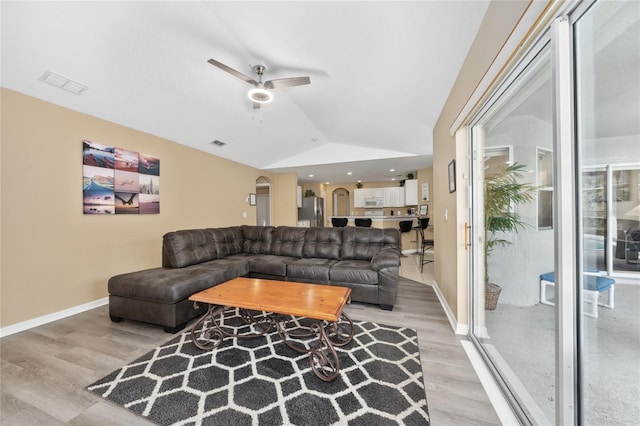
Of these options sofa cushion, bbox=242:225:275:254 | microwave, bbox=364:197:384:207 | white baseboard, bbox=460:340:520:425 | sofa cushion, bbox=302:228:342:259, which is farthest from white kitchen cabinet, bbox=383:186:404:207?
white baseboard, bbox=460:340:520:425

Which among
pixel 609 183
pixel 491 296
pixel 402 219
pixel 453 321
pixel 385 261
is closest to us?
pixel 609 183

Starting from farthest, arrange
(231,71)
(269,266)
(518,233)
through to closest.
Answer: (269,266) < (231,71) < (518,233)

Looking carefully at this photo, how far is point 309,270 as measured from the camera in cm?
318

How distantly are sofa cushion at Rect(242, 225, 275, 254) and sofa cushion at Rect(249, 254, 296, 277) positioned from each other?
1.70 ft

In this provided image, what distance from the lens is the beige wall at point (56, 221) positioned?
234 cm

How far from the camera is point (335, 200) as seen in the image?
9.95 m

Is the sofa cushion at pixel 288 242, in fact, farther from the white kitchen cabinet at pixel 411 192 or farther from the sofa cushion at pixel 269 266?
the white kitchen cabinet at pixel 411 192

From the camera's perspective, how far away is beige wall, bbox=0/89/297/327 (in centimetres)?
234

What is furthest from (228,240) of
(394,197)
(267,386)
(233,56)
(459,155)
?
(394,197)

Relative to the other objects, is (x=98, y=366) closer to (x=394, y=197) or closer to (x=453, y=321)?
(x=453, y=321)

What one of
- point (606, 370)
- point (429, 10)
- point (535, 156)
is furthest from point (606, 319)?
point (429, 10)

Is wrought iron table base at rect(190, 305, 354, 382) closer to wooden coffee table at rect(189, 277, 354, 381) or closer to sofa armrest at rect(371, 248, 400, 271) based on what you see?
wooden coffee table at rect(189, 277, 354, 381)

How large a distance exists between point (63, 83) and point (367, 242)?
159 inches

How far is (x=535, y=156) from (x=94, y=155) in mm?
4588
